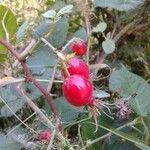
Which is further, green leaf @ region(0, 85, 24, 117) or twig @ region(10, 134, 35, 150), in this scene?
green leaf @ region(0, 85, 24, 117)

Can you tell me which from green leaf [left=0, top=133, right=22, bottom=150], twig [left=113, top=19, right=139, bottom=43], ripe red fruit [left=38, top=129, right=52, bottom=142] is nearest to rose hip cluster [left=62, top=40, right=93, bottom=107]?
ripe red fruit [left=38, top=129, right=52, bottom=142]

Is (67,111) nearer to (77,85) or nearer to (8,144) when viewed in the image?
(8,144)

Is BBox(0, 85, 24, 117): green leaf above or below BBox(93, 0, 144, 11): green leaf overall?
below

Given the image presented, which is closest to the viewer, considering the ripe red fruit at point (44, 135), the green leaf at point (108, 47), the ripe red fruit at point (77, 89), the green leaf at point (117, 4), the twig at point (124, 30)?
the ripe red fruit at point (77, 89)

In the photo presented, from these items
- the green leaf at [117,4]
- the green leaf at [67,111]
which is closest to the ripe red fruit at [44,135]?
the green leaf at [67,111]

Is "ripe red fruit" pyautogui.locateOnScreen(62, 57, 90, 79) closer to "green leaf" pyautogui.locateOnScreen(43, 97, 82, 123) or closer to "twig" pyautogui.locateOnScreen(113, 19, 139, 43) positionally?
"green leaf" pyautogui.locateOnScreen(43, 97, 82, 123)

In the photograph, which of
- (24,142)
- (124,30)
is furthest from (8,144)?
(124,30)

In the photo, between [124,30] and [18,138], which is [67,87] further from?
[124,30]

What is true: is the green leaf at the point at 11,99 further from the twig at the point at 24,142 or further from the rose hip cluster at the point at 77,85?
the rose hip cluster at the point at 77,85
